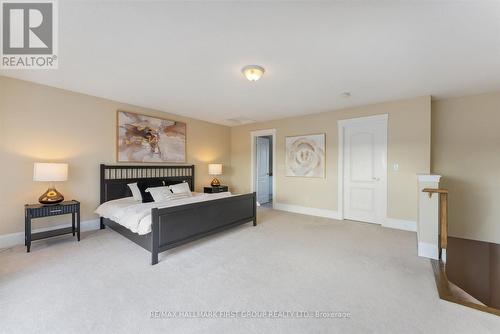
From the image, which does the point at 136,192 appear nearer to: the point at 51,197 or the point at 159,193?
the point at 159,193

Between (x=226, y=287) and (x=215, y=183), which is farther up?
(x=215, y=183)

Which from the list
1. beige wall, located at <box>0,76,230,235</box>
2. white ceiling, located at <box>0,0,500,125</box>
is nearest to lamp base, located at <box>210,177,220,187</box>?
beige wall, located at <box>0,76,230,235</box>

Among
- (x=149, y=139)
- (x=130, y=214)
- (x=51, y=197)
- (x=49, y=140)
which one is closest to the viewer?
(x=130, y=214)

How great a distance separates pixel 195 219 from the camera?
315cm

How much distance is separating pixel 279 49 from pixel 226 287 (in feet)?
8.37

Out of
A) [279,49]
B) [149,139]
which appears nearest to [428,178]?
[279,49]

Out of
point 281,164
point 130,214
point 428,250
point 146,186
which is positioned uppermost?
point 281,164

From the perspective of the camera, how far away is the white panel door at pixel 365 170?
4293mm

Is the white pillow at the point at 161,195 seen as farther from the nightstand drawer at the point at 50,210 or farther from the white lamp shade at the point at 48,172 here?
the white lamp shade at the point at 48,172

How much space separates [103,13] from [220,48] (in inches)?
41.3

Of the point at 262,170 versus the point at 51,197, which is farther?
the point at 262,170

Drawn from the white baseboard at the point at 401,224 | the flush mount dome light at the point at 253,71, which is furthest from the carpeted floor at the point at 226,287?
the flush mount dome light at the point at 253,71

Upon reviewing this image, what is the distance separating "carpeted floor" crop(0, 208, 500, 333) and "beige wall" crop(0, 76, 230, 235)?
76 cm

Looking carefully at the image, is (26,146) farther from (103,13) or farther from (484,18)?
(484,18)
